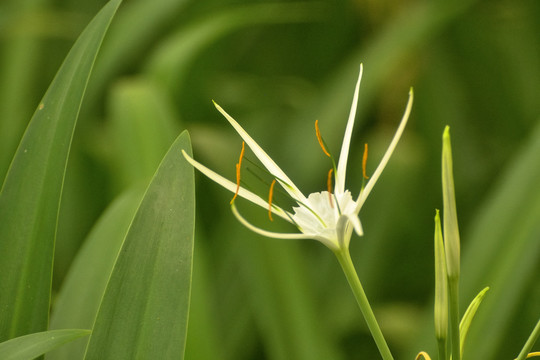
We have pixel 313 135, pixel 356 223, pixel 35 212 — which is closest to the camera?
pixel 356 223

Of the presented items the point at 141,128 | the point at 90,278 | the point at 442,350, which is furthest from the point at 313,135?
the point at 442,350

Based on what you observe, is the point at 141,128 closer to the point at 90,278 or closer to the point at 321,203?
the point at 90,278

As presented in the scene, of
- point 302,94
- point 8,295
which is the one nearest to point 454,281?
point 8,295

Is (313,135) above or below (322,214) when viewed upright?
above

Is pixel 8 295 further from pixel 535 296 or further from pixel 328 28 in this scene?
pixel 328 28

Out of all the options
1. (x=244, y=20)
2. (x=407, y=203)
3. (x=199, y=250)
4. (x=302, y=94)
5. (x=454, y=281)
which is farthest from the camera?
(x=302, y=94)

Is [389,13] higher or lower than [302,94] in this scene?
higher

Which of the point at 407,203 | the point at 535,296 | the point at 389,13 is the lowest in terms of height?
the point at 535,296
